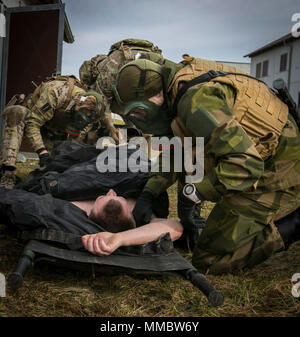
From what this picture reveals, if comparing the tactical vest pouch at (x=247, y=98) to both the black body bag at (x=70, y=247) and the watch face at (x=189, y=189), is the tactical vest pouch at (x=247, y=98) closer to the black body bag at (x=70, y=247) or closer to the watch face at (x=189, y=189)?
the watch face at (x=189, y=189)

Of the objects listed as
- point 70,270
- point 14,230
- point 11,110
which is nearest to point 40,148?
point 11,110

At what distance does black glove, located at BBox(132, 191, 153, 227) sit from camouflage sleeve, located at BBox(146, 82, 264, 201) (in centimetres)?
58

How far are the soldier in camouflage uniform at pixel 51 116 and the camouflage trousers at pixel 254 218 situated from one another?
9.12 feet

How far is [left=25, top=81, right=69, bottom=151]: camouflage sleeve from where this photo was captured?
5125 mm

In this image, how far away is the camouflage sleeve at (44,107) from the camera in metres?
5.12

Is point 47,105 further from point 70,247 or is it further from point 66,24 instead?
point 66,24

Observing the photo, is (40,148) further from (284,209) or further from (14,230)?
(284,209)

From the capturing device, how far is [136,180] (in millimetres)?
3055

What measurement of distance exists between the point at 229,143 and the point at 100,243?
2.89 ft

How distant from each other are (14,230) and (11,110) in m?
2.76

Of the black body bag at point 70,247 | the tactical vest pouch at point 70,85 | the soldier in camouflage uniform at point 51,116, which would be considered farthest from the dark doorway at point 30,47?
the black body bag at point 70,247

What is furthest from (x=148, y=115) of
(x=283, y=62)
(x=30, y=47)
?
(x=283, y=62)

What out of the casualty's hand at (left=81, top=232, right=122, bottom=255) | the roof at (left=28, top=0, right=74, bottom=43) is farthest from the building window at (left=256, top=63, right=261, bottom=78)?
the casualty's hand at (left=81, top=232, right=122, bottom=255)

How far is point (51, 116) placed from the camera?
5.21 meters
